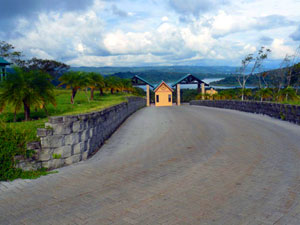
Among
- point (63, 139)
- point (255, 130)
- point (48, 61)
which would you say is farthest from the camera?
point (48, 61)

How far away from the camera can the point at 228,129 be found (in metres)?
12.7

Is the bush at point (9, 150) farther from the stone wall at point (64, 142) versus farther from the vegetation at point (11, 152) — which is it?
the stone wall at point (64, 142)

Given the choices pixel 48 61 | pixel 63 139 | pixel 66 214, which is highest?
pixel 48 61

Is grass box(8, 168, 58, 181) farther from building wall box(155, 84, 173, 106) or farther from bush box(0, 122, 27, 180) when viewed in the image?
building wall box(155, 84, 173, 106)

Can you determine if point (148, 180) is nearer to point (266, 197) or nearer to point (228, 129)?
point (266, 197)

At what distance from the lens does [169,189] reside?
5492 millimetres

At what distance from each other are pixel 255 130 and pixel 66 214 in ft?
32.7

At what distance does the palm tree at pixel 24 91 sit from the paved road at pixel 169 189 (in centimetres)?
314

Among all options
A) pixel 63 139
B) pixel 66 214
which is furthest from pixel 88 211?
pixel 63 139

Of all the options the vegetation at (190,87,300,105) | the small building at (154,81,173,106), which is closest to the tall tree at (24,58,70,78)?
the small building at (154,81,173,106)

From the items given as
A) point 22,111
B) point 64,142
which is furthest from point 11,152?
point 22,111

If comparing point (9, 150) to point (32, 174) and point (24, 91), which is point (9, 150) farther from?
point (24, 91)

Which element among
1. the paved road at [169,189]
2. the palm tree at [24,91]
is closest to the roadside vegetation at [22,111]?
the palm tree at [24,91]

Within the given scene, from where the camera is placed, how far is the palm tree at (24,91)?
9336mm
